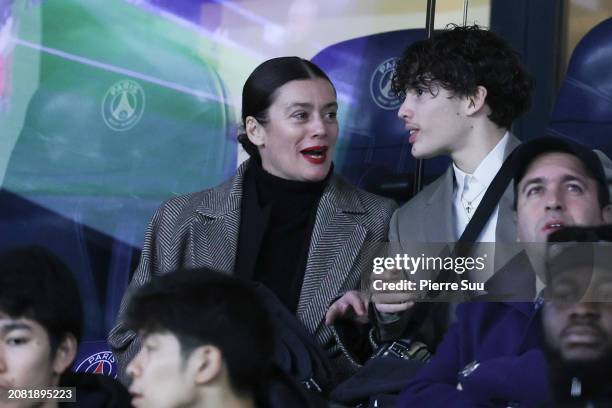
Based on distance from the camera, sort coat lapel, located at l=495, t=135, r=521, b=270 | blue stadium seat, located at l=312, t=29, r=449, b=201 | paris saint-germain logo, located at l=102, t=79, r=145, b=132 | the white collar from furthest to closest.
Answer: paris saint-germain logo, located at l=102, t=79, r=145, b=132 < blue stadium seat, located at l=312, t=29, r=449, b=201 < the white collar < coat lapel, located at l=495, t=135, r=521, b=270

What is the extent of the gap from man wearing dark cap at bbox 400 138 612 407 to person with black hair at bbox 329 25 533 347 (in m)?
0.79

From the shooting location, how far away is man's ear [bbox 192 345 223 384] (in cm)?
301

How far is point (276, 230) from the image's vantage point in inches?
182

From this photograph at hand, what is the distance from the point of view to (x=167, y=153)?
5.74 m

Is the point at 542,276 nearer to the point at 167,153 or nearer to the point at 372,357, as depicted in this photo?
the point at 372,357

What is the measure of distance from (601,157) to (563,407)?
1255 millimetres

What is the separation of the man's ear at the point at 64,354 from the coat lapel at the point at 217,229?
42.2 inches

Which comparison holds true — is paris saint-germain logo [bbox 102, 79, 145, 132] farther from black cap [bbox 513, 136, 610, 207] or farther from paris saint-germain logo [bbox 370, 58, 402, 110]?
black cap [bbox 513, 136, 610, 207]

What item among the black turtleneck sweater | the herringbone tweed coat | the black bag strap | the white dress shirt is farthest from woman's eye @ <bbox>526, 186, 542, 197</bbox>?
the black turtleneck sweater

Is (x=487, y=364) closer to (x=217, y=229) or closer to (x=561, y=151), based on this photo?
(x=561, y=151)

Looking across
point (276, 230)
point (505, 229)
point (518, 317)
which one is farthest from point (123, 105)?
point (518, 317)

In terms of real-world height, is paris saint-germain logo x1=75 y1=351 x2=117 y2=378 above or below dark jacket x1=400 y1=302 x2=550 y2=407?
above

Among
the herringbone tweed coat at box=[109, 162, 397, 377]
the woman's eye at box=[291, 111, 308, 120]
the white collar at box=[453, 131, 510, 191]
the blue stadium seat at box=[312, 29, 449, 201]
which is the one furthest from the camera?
the blue stadium seat at box=[312, 29, 449, 201]

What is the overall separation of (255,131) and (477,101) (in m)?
0.88
